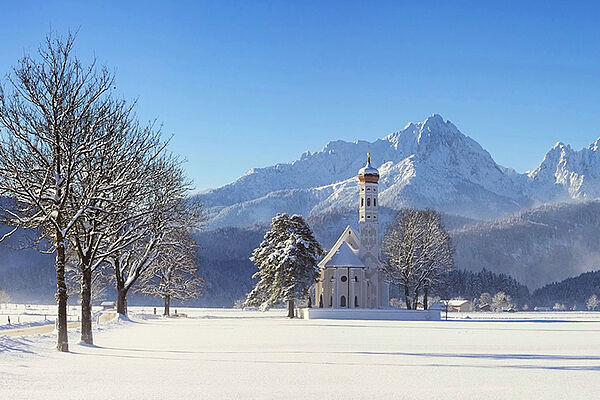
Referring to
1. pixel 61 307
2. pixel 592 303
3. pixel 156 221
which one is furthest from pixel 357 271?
pixel 592 303

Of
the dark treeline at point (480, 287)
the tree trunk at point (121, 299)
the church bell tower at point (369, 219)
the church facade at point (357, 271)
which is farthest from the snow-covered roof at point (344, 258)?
the dark treeline at point (480, 287)

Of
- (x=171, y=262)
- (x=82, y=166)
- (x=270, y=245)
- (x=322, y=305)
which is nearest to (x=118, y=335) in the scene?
(x=82, y=166)

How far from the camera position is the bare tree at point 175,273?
63713 mm

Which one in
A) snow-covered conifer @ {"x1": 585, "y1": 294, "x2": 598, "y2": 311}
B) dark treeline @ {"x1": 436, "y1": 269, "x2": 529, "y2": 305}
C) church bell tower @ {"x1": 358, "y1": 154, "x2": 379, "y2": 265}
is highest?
church bell tower @ {"x1": 358, "y1": 154, "x2": 379, "y2": 265}

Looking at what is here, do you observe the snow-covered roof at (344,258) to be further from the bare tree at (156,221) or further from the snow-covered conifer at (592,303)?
the snow-covered conifer at (592,303)

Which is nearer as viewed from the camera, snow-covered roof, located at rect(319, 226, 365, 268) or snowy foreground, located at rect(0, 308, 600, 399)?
snowy foreground, located at rect(0, 308, 600, 399)

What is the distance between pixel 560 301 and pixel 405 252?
120795 millimetres

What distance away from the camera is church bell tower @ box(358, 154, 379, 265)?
8638 centimetres

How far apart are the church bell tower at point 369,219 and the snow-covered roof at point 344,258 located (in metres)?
2.75

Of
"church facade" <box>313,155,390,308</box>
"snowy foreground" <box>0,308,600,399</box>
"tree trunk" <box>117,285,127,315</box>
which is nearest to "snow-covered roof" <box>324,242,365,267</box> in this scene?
"church facade" <box>313,155,390,308</box>

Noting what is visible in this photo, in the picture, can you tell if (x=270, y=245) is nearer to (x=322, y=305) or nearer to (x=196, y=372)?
(x=322, y=305)

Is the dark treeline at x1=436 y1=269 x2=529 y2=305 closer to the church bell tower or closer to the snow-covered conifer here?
the snow-covered conifer

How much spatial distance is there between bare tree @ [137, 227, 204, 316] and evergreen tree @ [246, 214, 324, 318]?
20.2 ft

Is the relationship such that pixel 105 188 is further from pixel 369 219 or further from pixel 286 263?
pixel 369 219
